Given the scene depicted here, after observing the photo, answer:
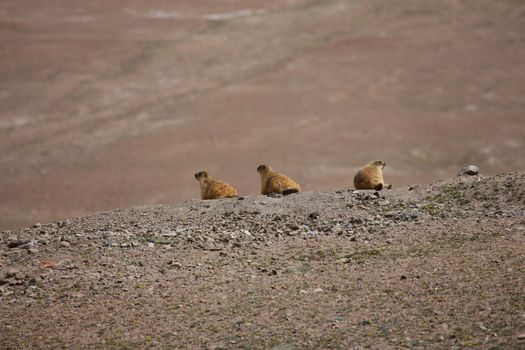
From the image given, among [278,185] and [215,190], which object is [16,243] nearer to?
[215,190]

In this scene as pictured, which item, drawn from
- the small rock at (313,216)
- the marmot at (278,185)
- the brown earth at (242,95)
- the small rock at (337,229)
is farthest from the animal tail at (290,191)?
the brown earth at (242,95)

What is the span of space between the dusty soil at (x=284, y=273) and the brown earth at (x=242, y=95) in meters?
12.5

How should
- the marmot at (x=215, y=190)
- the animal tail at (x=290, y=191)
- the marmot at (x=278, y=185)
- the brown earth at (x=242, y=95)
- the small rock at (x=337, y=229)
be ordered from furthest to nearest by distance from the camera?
the brown earth at (x=242, y=95)
the marmot at (x=215, y=190)
the marmot at (x=278, y=185)
the animal tail at (x=290, y=191)
the small rock at (x=337, y=229)

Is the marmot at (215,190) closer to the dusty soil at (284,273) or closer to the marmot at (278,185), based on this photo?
the marmot at (278,185)

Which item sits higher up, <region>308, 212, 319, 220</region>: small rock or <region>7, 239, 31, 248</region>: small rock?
<region>308, 212, 319, 220</region>: small rock

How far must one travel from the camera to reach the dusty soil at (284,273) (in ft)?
21.9

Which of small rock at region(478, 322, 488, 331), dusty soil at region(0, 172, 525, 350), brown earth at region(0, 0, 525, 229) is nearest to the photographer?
small rock at region(478, 322, 488, 331)

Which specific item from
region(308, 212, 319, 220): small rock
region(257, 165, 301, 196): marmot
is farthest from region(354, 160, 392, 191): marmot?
region(308, 212, 319, 220): small rock

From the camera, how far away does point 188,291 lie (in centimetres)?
764

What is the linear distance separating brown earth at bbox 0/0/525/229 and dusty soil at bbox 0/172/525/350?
41.1 ft

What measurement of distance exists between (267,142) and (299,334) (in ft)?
64.9

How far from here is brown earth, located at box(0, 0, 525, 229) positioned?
24203mm

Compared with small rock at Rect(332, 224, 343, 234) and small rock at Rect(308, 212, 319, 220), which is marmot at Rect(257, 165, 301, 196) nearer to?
small rock at Rect(308, 212, 319, 220)

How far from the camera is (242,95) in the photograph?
30.1 meters
